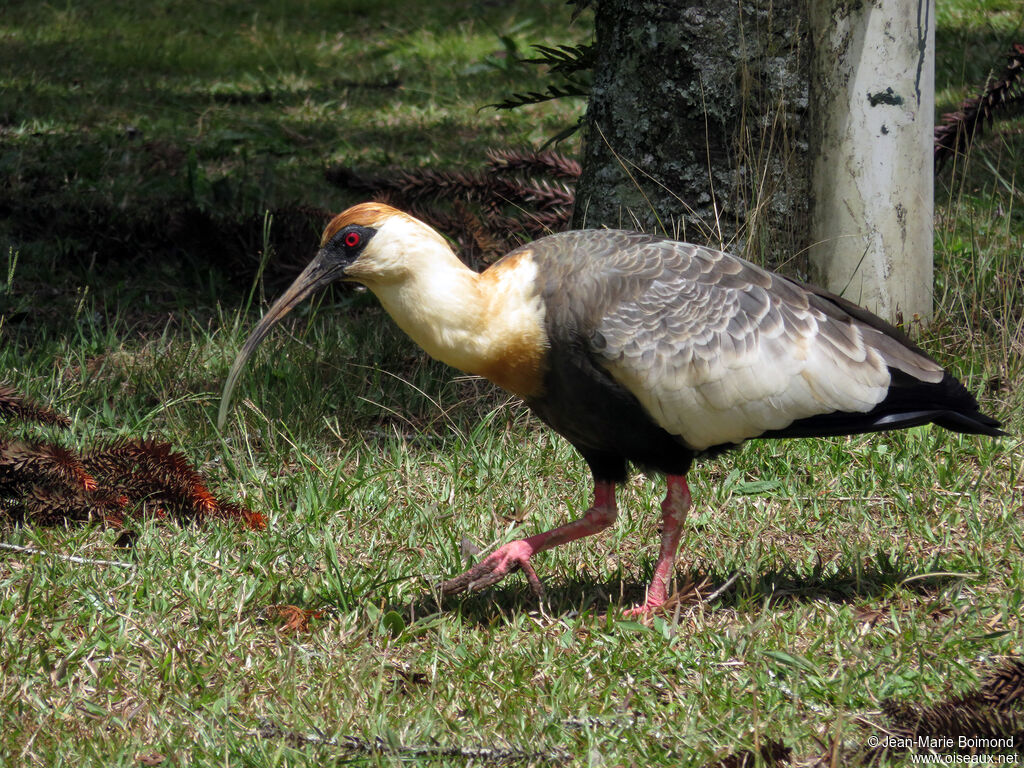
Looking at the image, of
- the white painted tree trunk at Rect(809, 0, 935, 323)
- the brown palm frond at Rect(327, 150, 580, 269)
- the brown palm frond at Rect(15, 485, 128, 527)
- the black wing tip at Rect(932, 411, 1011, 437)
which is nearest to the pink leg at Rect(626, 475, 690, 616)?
the black wing tip at Rect(932, 411, 1011, 437)

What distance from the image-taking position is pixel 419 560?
3898 mm

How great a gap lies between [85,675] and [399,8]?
8831mm

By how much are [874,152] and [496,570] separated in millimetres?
2341

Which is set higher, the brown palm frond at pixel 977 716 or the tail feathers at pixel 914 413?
the tail feathers at pixel 914 413

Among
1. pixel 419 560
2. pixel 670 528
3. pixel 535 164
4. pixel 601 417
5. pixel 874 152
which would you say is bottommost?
pixel 419 560

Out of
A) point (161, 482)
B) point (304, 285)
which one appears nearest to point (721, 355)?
point (304, 285)

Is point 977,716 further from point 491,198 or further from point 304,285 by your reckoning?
point 491,198

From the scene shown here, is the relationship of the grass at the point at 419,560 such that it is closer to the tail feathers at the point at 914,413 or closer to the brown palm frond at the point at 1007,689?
the brown palm frond at the point at 1007,689

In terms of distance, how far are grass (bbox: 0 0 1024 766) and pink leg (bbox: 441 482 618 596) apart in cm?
10

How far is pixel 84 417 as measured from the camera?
486 centimetres

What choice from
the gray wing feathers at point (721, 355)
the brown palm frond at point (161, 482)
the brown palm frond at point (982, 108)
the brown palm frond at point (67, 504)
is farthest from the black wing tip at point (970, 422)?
the brown palm frond at point (67, 504)

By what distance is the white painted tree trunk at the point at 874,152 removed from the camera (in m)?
4.50

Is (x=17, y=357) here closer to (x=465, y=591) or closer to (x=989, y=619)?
(x=465, y=591)

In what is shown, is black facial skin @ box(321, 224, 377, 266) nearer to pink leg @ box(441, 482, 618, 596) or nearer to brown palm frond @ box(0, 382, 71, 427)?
pink leg @ box(441, 482, 618, 596)
